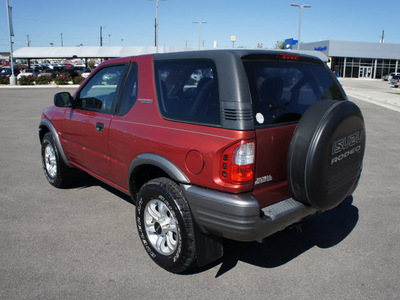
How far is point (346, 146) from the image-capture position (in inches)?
113

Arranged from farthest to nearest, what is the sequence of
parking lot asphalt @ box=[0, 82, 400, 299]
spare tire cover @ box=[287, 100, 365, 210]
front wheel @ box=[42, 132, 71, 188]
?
1. front wheel @ box=[42, 132, 71, 188]
2. parking lot asphalt @ box=[0, 82, 400, 299]
3. spare tire cover @ box=[287, 100, 365, 210]

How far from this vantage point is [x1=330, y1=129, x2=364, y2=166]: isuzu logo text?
2738 millimetres

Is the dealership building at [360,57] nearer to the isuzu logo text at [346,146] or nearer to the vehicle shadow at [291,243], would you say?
the vehicle shadow at [291,243]

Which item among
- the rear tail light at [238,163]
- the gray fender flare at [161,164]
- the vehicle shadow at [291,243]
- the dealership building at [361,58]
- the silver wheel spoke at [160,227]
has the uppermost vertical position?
the dealership building at [361,58]

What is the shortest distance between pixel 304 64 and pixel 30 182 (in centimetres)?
430

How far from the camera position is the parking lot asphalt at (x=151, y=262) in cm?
285

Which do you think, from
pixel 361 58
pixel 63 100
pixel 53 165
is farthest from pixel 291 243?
pixel 361 58

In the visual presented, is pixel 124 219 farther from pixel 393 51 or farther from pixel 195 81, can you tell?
pixel 393 51

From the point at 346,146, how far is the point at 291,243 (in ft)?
4.26

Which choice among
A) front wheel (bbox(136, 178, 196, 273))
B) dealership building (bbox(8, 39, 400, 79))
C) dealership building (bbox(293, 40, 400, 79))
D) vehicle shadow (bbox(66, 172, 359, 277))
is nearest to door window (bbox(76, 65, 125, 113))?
front wheel (bbox(136, 178, 196, 273))

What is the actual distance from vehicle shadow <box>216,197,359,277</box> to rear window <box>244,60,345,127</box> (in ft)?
3.62

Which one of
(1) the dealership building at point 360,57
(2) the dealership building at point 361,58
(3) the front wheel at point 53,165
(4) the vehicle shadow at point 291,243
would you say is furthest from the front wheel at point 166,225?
(2) the dealership building at point 361,58

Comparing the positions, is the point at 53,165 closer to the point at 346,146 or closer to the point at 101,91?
the point at 101,91

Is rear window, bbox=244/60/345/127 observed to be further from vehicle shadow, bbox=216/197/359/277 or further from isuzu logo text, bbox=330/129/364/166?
vehicle shadow, bbox=216/197/359/277
